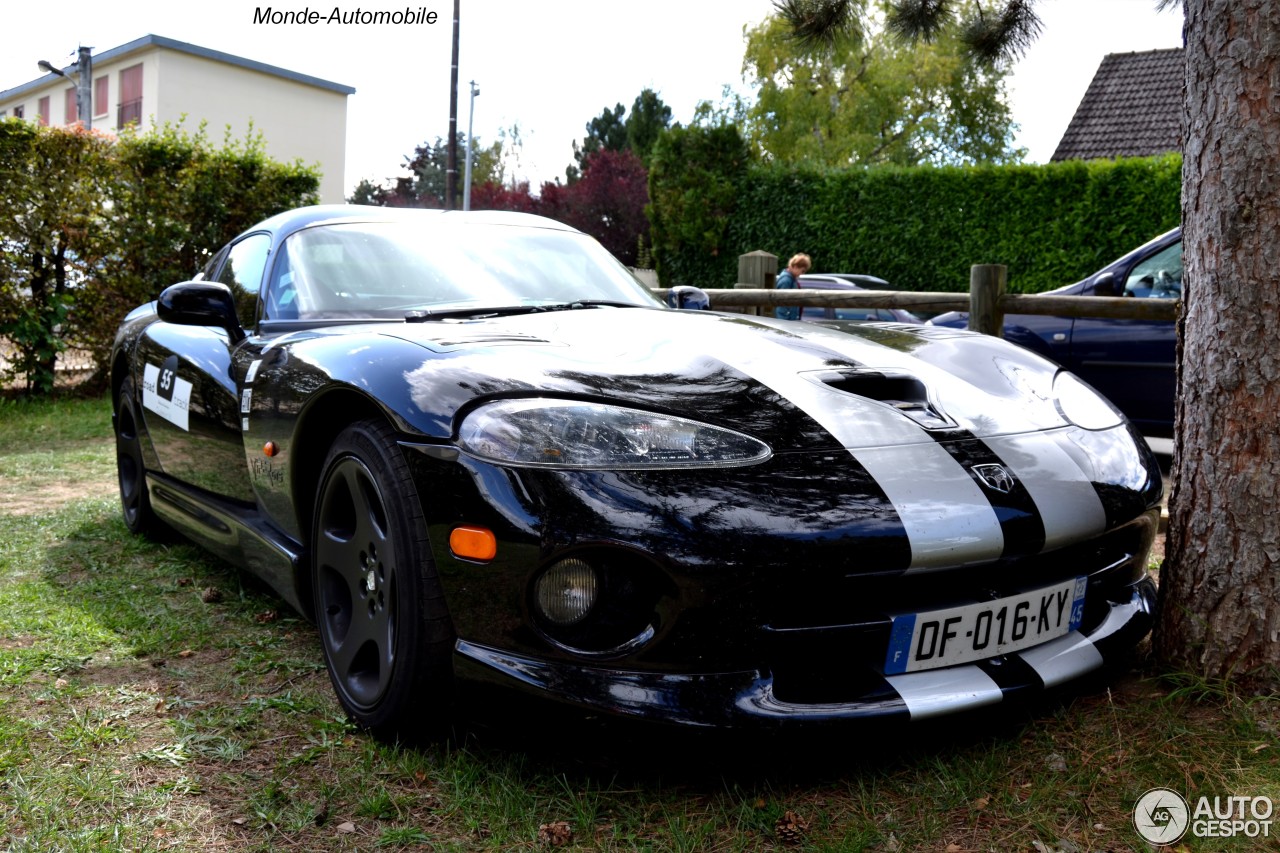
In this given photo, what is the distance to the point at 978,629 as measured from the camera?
2.09 meters

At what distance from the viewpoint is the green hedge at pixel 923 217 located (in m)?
15.0

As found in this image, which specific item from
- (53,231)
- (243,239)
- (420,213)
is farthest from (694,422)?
(53,231)

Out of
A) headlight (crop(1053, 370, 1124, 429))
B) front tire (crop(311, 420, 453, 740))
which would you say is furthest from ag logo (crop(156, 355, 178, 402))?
headlight (crop(1053, 370, 1124, 429))

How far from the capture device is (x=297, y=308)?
3.17 metres

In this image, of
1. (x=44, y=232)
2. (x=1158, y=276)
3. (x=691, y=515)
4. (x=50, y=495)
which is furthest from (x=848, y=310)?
(x=691, y=515)

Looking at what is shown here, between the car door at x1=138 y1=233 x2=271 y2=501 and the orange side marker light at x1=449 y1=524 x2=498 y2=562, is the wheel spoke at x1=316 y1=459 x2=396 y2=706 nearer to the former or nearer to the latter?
Answer: the orange side marker light at x1=449 y1=524 x2=498 y2=562

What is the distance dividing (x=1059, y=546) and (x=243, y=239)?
3.11 meters

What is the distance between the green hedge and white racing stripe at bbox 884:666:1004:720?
1406 cm

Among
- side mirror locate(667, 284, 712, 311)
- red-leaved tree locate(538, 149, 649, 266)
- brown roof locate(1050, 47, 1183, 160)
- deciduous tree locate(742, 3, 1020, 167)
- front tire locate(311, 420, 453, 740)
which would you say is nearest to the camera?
front tire locate(311, 420, 453, 740)

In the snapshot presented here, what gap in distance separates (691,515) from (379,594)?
32.6 inches

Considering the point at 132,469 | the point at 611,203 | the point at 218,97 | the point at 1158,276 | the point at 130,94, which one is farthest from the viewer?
the point at 611,203

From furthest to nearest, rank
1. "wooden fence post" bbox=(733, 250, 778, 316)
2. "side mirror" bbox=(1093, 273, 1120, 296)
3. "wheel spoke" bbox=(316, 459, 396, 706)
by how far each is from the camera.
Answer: "wooden fence post" bbox=(733, 250, 778, 316) < "side mirror" bbox=(1093, 273, 1120, 296) < "wheel spoke" bbox=(316, 459, 396, 706)

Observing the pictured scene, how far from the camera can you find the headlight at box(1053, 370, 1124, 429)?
264 centimetres

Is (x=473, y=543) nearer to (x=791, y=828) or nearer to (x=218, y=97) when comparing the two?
(x=791, y=828)
